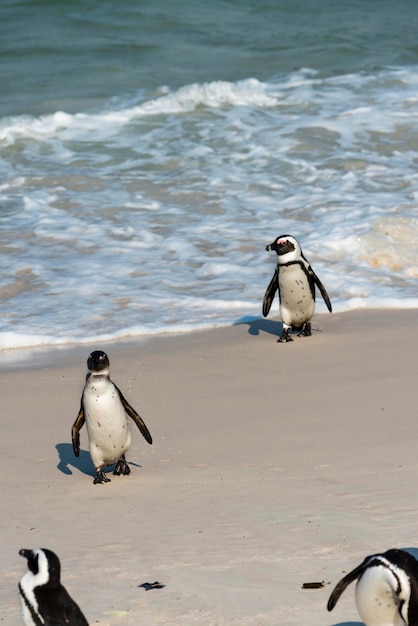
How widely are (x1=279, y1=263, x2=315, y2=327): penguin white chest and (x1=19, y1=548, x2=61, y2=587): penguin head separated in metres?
4.43

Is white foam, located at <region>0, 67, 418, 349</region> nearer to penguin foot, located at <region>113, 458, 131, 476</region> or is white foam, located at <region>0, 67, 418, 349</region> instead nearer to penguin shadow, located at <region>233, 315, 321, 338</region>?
penguin shadow, located at <region>233, 315, 321, 338</region>

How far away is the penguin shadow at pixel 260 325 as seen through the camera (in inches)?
304

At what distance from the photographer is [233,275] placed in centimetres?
905

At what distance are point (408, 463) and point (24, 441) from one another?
1927 millimetres

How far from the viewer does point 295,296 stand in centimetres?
746

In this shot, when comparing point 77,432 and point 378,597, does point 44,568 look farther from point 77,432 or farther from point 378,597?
point 77,432

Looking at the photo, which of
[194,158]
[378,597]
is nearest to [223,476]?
[378,597]

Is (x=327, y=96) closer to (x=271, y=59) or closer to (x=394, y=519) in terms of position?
(x=271, y=59)

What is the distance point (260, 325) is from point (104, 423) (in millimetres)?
2929

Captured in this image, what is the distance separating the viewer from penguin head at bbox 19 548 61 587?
A: 10.4 ft

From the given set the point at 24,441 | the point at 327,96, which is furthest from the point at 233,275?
the point at 327,96

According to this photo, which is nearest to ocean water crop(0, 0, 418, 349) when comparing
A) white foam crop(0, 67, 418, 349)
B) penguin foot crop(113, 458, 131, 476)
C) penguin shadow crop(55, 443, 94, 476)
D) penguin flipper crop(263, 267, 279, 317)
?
white foam crop(0, 67, 418, 349)

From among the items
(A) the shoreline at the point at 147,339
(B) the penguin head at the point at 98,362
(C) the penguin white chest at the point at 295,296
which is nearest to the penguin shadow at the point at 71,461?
(B) the penguin head at the point at 98,362

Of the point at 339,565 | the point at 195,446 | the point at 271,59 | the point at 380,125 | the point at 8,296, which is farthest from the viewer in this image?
the point at 271,59
